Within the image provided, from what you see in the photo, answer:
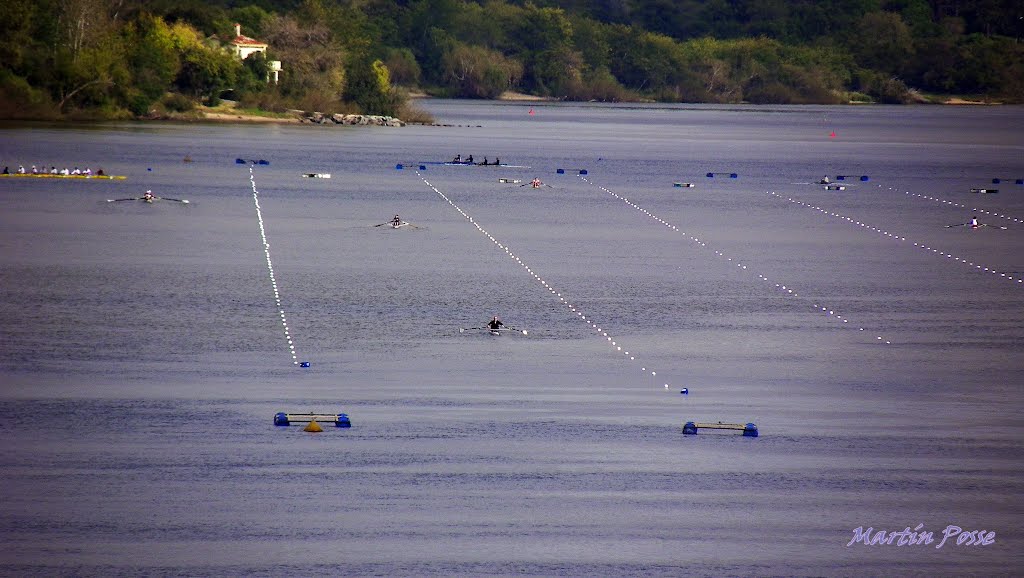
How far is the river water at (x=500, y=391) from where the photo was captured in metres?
24.2

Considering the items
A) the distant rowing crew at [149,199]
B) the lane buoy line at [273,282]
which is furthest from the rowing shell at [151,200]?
the lane buoy line at [273,282]

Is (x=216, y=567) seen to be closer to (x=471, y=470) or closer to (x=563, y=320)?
(x=471, y=470)

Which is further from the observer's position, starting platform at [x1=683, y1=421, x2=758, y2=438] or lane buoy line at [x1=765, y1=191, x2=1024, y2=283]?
lane buoy line at [x1=765, y1=191, x2=1024, y2=283]

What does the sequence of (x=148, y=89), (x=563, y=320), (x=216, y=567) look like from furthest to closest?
(x=148, y=89)
(x=563, y=320)
(x=216, y=567)

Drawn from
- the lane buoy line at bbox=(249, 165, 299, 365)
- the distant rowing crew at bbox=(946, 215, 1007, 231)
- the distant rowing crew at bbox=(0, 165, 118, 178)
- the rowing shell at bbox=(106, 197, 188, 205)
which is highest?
the distant rowing crew at bbox=(946, 215, 1007, 231)

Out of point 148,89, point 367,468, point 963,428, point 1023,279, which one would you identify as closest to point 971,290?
point 1023,279

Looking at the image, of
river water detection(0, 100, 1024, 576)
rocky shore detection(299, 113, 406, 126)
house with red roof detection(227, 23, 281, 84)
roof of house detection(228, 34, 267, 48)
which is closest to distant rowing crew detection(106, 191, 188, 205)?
river water detection(0, 100, 1024, 576)

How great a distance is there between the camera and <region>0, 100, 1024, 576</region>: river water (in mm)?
24250

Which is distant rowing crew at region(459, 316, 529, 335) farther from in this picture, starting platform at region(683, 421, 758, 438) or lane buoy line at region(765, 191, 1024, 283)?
lane buoy line at region(765, 191, 1024, 283)

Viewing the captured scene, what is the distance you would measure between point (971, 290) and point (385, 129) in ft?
335

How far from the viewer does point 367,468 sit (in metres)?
27.2
